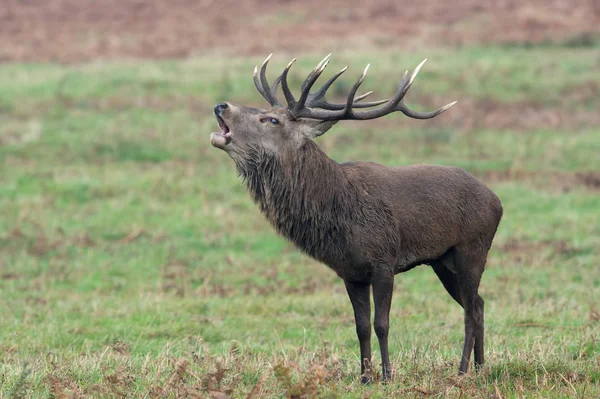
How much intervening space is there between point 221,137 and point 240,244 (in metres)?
7.49

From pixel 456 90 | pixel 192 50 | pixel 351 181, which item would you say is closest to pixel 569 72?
pixel 456 90

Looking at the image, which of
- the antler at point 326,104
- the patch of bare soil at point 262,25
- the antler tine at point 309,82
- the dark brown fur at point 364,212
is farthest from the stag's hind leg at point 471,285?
the patch of bare soil at point 262,25

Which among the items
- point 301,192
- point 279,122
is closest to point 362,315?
point 301,192

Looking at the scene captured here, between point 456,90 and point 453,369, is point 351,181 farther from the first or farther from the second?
point 456,90

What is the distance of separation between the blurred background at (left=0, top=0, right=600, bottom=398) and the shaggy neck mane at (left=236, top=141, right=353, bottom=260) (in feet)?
3.50

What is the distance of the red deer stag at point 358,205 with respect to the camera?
26.7ft

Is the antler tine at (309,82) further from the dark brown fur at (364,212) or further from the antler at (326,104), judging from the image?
the dark brown fur at (364,212)

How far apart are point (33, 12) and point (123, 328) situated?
26737 mm

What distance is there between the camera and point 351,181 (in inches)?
334

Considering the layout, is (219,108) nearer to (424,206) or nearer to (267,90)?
(267,90)

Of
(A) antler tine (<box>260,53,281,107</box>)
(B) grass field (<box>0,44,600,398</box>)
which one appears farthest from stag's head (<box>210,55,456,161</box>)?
(B) grass field (<box>0,44,600,398</box>)

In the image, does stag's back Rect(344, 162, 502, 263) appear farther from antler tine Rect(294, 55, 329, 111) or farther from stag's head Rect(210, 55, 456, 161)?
antler tine Rect(294, 55, 329, 111)

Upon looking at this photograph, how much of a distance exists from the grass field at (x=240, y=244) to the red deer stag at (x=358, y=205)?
696mm

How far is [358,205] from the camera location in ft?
27.2
